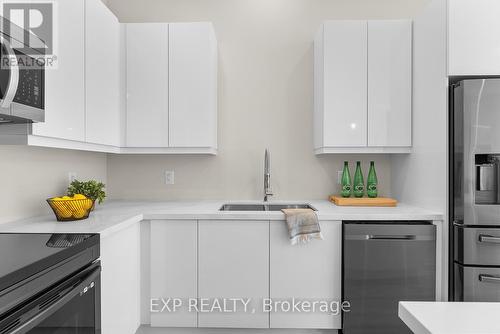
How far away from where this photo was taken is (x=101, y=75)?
216cm

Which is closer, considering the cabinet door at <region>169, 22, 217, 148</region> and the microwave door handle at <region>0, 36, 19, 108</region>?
the microwave door handle at <region>0, 36, 19, 108</region>

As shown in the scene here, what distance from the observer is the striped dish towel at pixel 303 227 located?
2.06 m

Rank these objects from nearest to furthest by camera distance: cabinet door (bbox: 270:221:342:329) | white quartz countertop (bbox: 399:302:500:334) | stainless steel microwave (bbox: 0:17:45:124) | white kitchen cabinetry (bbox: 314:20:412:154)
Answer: white quartz countertop (bbox: 399:302:500:334), stainless steel microwave (bbox: 0:17:45:124), cabinet door (bbox: 270:221:342:329), white kitchen cabinetry (bbox: 314:20:412:154)

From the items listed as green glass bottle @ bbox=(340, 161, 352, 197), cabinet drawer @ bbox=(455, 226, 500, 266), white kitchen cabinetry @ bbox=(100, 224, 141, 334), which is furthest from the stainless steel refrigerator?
white kitchen cabinetry @ bbox=(100, 224, 141, 334)

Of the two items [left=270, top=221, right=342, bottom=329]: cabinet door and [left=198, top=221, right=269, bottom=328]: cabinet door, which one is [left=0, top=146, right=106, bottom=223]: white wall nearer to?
[left=198, top=221, right=269, bottom=328]: cabinet door

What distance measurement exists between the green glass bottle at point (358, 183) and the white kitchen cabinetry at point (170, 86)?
122 centimetres

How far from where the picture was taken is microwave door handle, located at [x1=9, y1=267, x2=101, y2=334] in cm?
93

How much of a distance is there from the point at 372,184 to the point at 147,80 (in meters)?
1.93

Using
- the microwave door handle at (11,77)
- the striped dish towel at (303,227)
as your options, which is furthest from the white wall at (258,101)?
the microwave door handle at (11,77)

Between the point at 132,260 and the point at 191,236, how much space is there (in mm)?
377

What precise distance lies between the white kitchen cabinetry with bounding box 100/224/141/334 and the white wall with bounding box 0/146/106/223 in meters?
0.58

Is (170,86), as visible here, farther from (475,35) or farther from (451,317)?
(451,317)

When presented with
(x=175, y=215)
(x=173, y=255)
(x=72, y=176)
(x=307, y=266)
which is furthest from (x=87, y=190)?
(x=307, y=266)

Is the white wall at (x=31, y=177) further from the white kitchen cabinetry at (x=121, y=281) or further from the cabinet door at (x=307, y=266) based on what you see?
the cabinet door at (x=307, y=266)
